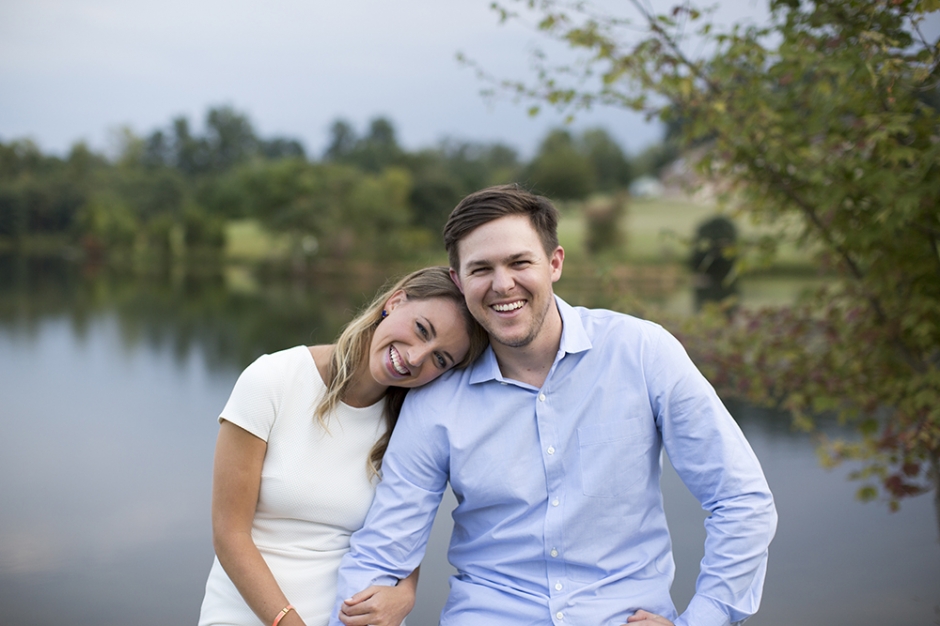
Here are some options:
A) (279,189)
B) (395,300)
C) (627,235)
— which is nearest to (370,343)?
(395,300)

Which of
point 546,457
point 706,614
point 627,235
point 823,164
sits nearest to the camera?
point 706,614

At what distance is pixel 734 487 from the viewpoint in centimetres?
165

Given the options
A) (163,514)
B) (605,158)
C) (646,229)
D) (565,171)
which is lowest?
(163,514)

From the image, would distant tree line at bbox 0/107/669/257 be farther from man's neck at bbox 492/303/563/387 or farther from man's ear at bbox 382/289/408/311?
man's neck at bbox 492/303/563/387

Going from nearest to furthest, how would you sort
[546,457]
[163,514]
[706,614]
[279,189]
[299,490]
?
1. [706,614]
2. [546,457]
3. [299,490]
4. [163,514]
5. [279,189]

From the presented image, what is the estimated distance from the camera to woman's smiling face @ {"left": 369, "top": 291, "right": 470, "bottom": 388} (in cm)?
182

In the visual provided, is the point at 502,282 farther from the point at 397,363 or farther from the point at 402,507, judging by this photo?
the point at 402,507

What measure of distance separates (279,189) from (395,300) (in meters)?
25.3

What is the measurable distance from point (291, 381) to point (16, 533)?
12.7 feet

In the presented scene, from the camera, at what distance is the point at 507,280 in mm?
1745

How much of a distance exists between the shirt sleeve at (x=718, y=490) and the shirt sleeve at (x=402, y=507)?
543 millimetres

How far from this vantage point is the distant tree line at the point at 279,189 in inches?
845

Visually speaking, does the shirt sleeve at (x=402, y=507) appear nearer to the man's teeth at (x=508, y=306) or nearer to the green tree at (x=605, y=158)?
the man's teeth at (x=508, y=306)

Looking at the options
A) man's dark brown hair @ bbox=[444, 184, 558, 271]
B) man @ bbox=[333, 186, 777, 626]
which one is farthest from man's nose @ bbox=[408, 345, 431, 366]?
man's dark brown hair @ bbox=[444, 184, 558, 271]
